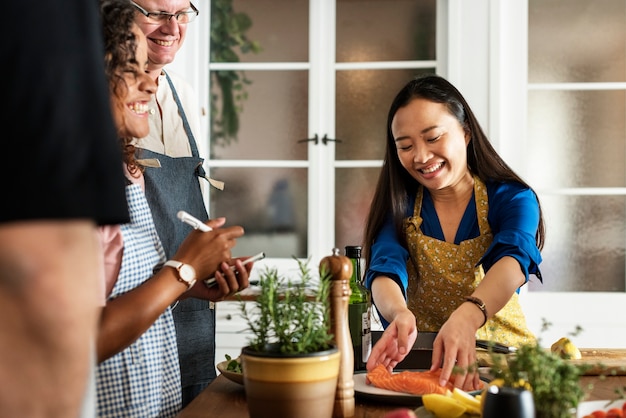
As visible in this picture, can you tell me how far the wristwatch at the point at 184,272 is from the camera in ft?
3.90

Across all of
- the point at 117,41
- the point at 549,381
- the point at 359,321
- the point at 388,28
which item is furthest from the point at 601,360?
the point at 388,28

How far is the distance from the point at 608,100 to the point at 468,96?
25.9 inches

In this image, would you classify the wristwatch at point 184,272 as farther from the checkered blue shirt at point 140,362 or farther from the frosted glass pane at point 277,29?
the frosted glass pane at point 277,29

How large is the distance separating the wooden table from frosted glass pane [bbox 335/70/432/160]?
7.92ft

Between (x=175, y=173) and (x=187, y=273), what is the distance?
0.61 metres

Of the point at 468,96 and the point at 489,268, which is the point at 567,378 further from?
the point at 468,96

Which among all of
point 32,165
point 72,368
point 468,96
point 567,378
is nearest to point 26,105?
point 32,165

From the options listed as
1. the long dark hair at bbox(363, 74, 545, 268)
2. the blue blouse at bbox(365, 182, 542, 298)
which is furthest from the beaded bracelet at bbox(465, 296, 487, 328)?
the long dark hair at bbox(363, 74, 545, 268)

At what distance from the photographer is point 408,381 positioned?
113 centimetres

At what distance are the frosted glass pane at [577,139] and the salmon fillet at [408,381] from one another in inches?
97.9

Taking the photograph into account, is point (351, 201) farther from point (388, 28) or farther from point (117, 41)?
point (117, 41)

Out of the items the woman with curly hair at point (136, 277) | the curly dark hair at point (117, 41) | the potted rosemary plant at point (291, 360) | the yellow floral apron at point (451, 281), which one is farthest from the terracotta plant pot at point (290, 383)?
the yellow floral apron at point (451, 281)

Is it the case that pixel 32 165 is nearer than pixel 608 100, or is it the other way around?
pixel 32 165

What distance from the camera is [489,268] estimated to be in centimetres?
176
